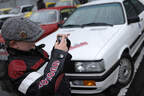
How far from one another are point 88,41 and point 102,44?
29 centimetres

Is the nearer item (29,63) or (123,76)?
(29,63)

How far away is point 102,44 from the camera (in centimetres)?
288

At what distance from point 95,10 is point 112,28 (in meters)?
0.84

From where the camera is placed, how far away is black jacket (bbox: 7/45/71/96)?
1.17 metres

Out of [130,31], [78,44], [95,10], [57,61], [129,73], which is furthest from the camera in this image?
[95,10]

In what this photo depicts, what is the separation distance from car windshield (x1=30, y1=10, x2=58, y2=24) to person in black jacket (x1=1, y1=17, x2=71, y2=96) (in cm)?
493

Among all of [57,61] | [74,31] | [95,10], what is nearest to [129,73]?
[74,31]

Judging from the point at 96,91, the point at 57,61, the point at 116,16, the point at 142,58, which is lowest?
→ the point at 142,58

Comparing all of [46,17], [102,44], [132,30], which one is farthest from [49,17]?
[102,44]

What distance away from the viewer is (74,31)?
147 inches

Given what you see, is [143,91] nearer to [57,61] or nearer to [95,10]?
[95,10]

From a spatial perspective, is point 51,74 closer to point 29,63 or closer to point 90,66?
point 29,63

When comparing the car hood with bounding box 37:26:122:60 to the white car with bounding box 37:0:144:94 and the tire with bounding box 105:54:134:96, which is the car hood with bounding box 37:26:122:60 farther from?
the tire with bounding box 105:54:134:96

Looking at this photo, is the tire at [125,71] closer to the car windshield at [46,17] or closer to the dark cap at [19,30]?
the dark cap at [19,30]
